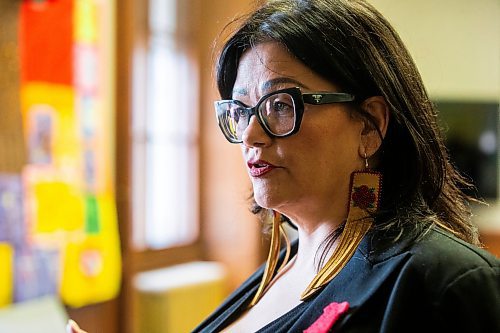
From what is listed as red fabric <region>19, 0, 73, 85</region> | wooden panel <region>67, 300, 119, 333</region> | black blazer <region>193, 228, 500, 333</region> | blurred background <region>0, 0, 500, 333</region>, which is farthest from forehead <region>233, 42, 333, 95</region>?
wooden panel <region>67, 300, 119, 333</region>

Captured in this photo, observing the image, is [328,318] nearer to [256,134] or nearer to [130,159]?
[256,134]

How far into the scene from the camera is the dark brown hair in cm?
95

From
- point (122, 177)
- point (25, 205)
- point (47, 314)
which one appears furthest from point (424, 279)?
point (122, 177)

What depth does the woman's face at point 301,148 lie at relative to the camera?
960 mm

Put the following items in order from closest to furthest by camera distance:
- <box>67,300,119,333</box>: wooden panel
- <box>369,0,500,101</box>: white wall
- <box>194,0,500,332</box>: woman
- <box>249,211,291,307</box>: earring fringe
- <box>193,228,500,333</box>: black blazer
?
<box>193,228,500,333</box>: black blazer < <box>194,0,500,332</box>: woman < <box>249,211,291,307</box>: earring fringe < <box>67,300,119,333</box>: wooden panel < <box>369,0,500,101</box>: white wall

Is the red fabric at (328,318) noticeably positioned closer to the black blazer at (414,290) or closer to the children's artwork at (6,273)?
the black blazer at (414,290)

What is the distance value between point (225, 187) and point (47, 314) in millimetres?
1548

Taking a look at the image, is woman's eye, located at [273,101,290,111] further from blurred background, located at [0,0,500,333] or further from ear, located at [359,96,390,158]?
blurred background, located at [0,0,500,333]

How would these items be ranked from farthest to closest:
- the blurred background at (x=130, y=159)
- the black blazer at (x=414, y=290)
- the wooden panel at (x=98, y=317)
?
the wooden panel at (x=98, y=317) → the blurred background at (x=130, y=159) → the black blazer at (x=414, y=290)

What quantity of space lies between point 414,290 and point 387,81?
1.00 feet

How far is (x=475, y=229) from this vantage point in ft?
3.49

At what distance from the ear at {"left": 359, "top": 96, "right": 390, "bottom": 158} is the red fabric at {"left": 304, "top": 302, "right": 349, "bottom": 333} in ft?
0.83

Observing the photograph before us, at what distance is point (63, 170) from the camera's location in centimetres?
260

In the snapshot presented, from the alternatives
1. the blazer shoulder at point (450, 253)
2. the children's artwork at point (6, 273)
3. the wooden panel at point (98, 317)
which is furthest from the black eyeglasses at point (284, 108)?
the wooden panel at point (98, 317)
